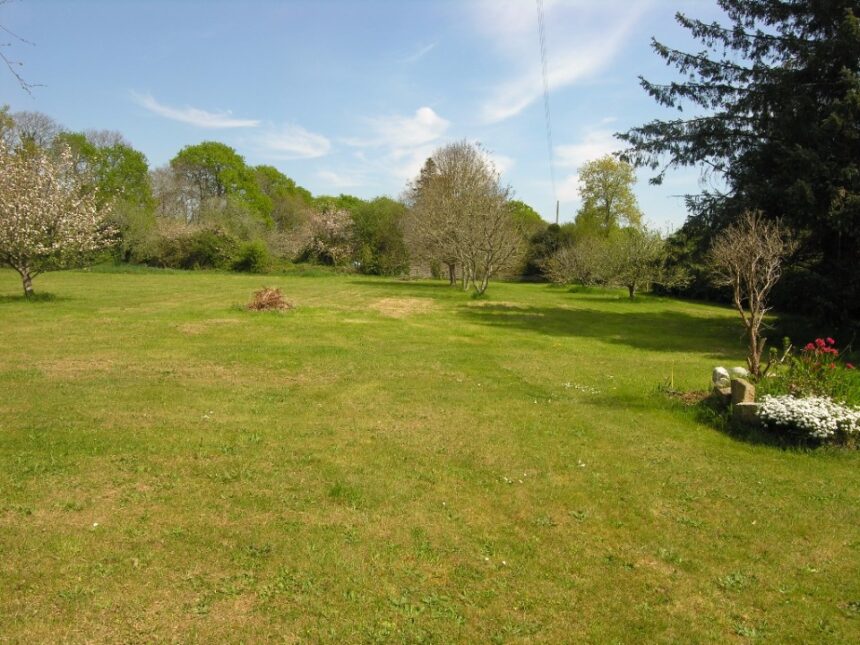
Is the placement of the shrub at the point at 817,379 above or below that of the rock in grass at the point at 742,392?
above

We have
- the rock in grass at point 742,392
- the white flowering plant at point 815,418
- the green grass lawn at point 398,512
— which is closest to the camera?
the green grass lawn at point 398,512

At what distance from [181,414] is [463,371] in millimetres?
5590

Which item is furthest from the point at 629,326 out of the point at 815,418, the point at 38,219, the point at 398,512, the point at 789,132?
the point at 38,219

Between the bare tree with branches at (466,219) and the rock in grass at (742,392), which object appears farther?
the bare tree with branches at (466,219)

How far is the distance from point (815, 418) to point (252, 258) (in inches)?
1831

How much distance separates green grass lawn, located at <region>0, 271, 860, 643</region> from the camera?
362 centimetres

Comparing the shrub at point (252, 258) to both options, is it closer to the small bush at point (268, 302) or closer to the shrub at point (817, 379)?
the small bush at point (268, 302)

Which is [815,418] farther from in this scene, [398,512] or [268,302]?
[268,302]

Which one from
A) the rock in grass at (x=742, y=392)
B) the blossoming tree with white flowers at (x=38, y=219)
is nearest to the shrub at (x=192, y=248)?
the blossoming tree with white flowers at (x=38, y=219)

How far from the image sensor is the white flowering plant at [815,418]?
6848mm

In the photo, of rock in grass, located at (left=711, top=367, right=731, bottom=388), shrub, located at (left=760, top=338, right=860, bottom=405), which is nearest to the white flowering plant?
shrub, located at (left=760, top=338, right=860, bottom=405)

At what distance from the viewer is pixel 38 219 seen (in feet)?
65.0

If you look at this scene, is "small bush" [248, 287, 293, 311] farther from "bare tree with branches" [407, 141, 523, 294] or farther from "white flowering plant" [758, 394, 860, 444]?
"white flowering plant" [758, 394, 860, 444]

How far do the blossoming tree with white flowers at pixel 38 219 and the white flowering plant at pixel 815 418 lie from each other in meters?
22.5
